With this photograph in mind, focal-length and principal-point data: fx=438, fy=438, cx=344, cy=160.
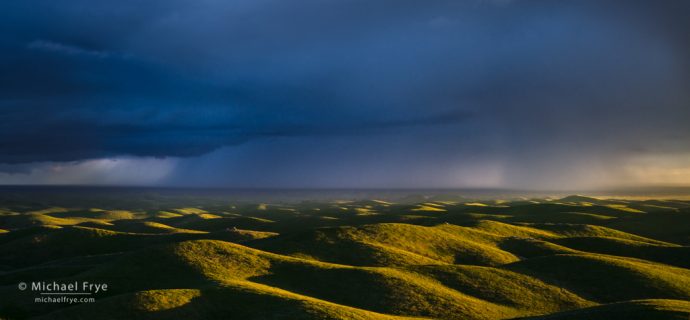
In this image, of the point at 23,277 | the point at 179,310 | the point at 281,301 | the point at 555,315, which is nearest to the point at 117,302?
the point at 179,310

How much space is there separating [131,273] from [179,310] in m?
24.7

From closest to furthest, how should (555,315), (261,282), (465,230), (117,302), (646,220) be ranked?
(555,315)
(117,302)
(261,282)
(465,230)
(646,220)

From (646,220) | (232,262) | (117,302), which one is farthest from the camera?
(646,220)

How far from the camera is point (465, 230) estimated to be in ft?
381

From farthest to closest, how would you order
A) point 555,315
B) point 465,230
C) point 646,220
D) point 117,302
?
point 646,220
point 465,230
point 117,302
point 555,315

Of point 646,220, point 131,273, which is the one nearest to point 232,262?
point 131,273

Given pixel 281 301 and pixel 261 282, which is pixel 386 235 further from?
pixel 281 301

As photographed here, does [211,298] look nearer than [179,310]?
No

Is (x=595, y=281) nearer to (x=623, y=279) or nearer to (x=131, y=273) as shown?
(x=623, y=279)

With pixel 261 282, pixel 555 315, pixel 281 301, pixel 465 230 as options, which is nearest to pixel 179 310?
pixel 281 301

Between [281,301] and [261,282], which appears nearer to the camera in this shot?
[281,301]

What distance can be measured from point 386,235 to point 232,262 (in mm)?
40304

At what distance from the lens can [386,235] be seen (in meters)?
102

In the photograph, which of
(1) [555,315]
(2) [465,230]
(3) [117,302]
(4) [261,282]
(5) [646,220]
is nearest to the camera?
(1) [555,315]
